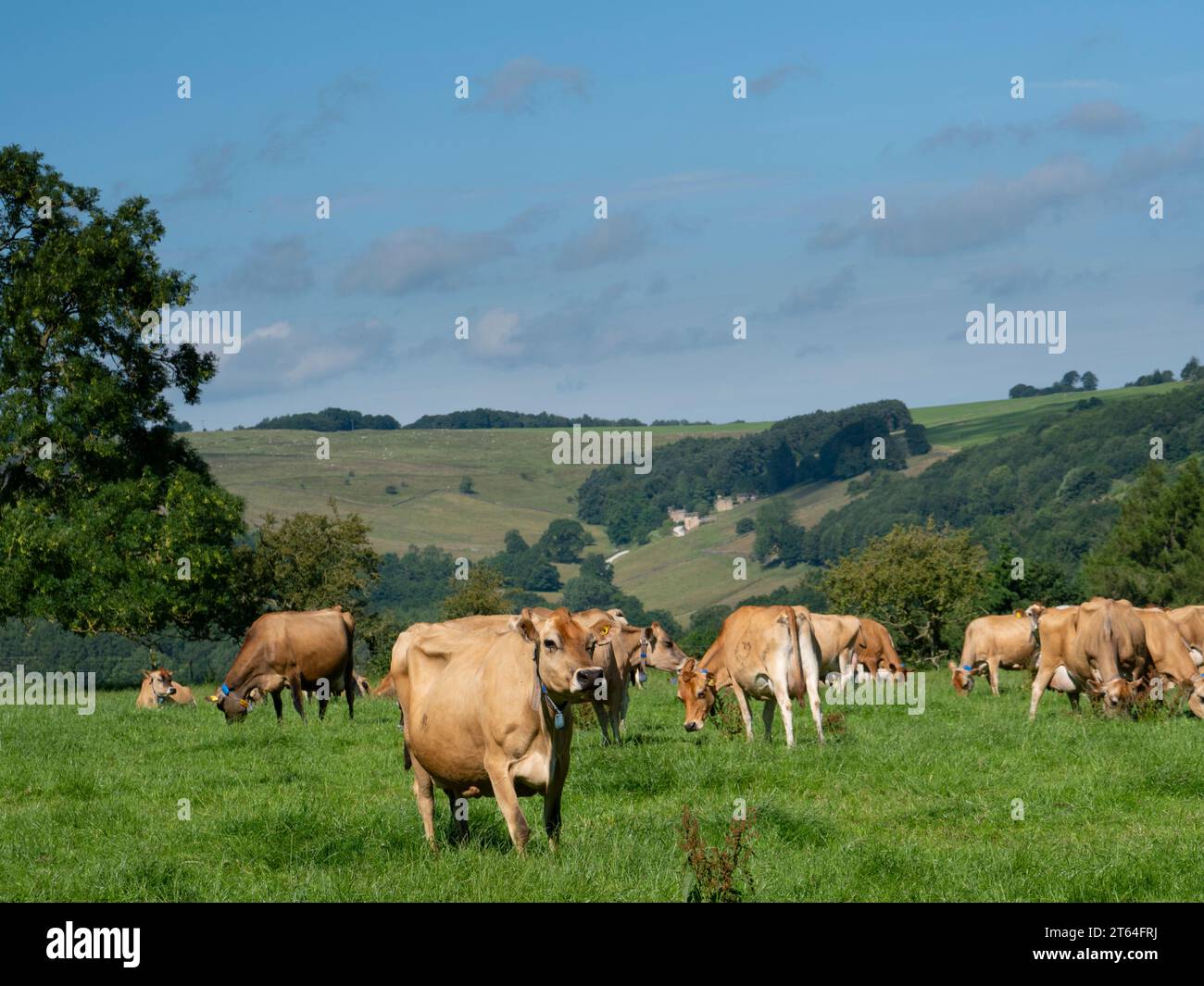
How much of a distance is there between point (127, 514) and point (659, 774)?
→ 34.2 metres

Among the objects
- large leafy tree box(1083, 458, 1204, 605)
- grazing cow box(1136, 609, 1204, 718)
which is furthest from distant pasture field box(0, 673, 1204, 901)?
large leafy tree box(1083, 458, 1204, 605)

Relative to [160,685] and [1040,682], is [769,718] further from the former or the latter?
[160,685]

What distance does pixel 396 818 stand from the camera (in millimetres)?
12273

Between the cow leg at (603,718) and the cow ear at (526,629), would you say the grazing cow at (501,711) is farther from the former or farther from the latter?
the cow leg at (603,718)

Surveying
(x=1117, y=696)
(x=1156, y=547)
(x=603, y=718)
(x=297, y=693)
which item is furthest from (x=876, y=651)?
(x=1156, y=547)

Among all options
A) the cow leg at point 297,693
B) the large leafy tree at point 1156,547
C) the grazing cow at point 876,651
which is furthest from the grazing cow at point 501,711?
the large leafy tree at point 1156,547

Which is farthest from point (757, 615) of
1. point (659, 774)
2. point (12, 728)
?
point (12, 728)

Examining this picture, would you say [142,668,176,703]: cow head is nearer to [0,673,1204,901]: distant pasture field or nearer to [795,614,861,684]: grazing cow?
[0,673,1204,901]: distant pasture field

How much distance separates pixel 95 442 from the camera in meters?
45.8

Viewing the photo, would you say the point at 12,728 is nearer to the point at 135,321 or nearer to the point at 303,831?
the point at 303,831

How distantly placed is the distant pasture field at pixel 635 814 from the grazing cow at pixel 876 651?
42.2ft

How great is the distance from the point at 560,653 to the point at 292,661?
53.3 feet

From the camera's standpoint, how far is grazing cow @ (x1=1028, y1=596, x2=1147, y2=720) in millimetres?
23234

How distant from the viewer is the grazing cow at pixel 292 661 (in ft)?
80.1
